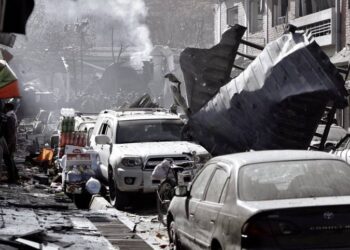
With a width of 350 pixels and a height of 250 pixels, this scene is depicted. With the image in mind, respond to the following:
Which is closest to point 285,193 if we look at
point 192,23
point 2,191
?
point 2,191

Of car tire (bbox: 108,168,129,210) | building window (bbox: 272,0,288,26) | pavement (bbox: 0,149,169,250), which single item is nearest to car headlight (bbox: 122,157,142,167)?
car tire (bbox: 108,168,129,210)

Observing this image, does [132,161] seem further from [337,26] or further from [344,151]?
[337,26]

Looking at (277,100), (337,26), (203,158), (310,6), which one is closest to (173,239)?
(277,100)

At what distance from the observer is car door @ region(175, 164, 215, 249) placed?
9571 mm

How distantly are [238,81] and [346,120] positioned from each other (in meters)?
16.4

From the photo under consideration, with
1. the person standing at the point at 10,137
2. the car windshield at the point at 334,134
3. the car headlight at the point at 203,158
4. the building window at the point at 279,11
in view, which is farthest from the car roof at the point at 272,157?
the building window at the point at 279,11

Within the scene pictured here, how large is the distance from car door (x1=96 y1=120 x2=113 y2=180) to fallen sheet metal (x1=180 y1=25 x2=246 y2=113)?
234cm

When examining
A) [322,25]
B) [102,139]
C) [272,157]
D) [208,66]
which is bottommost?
[102,139]

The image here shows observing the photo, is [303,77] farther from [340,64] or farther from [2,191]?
[340,64]

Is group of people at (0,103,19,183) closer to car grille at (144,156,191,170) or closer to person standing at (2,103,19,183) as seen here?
person standing at (2,103,19,183)

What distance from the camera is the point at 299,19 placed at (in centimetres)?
3412

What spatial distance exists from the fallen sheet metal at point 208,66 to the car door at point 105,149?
2335mm

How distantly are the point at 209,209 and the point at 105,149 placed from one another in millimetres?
8978

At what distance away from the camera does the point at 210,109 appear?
15336 mm
